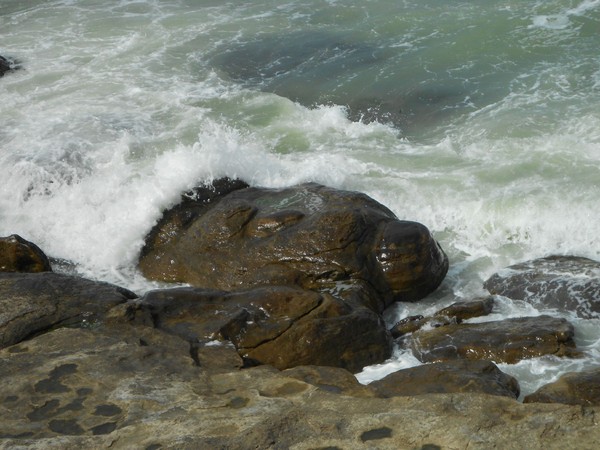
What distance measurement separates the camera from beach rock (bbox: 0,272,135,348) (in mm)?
6625

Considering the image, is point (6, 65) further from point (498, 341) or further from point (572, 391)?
point (572, 391)

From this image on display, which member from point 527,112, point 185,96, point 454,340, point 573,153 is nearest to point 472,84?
point 527,112

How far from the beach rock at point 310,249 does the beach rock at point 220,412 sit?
8.54 feet

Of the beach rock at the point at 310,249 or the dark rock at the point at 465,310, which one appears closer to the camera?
the dark rock at the point at 465,310

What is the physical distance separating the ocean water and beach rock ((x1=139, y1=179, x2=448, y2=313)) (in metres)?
0.39

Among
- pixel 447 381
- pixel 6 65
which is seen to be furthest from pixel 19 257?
pixel 6 65

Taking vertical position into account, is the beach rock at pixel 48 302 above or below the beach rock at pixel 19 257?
above

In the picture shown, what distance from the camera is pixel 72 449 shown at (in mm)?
4500

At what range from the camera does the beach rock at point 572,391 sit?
6148mm

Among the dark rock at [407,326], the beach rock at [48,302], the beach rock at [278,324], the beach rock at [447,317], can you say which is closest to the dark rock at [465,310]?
the beach rock at [447,317]

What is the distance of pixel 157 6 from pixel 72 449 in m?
17.9

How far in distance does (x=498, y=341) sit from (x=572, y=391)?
1173 millimetres

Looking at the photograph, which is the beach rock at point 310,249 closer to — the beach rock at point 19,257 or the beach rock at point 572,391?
the beach rock at point 19,257

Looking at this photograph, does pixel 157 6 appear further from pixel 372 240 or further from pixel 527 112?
pixel 372 240
